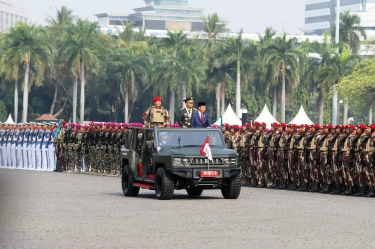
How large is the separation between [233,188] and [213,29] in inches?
3708

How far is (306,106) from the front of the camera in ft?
371

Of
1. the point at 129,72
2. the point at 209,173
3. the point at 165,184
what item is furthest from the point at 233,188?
the point at 129,72

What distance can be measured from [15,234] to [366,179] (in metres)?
11.7

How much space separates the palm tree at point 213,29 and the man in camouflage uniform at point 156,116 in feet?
295

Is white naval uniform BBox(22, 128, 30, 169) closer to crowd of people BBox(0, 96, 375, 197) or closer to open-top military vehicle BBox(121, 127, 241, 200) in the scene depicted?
crowd of people BBox(0, 96, 375, 197)

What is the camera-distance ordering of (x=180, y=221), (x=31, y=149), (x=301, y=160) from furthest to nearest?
(x=31, y=149) → (x=301, y=160) → (x=180, y=221)

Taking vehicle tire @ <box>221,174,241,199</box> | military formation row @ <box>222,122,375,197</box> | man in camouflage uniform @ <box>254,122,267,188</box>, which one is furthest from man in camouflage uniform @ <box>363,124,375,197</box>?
man in camouflage uniform @ <box>254,122,267,188</box>

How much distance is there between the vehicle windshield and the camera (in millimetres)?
21281

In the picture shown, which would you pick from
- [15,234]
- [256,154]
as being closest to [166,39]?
[256,154]

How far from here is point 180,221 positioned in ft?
51.4

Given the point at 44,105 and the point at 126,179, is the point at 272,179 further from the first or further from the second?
the point at 44,105

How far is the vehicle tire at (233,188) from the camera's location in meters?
20.9

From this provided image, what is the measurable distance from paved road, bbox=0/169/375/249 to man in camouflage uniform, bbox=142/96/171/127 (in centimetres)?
162

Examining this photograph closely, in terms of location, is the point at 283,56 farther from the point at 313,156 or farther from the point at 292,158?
the point at 313,156
